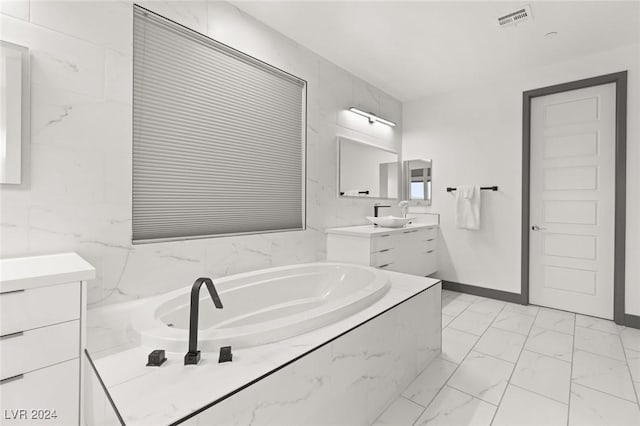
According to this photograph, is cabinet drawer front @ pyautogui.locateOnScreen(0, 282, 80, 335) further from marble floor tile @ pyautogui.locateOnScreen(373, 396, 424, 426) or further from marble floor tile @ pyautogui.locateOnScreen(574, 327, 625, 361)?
marble floor tile @ pyautogui.locateOnScreen(574, 327, 625, 361)

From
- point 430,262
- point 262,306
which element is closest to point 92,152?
point 262,306

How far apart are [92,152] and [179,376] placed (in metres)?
1.27

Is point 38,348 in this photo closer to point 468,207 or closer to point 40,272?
point 40,272

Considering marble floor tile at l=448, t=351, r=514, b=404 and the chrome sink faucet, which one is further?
marble floor tile at l=448, t=351, r=514, b=404

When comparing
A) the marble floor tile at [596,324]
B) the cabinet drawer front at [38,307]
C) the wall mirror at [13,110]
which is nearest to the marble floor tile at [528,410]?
the marble floor tile at [596,324]

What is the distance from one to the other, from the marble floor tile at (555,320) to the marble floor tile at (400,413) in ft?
6.27

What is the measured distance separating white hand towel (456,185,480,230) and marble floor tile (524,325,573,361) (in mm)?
1259

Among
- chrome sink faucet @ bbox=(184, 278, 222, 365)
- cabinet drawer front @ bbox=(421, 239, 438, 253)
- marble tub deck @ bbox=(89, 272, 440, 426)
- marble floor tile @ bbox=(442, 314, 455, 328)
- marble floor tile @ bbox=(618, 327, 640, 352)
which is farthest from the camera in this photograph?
cabinet drawer front @ bbox=(421, 239, 438, 253)

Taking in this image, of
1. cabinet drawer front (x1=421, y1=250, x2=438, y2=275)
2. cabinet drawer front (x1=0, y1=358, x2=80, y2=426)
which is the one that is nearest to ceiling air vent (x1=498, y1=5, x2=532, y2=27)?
cabinet drawer front (x1=421, y1=250, x2=438, y2=275)

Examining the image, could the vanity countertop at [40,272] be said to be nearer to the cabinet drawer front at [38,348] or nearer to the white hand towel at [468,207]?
the cabinet drawer front at [38,348]

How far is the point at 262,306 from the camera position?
220 cm

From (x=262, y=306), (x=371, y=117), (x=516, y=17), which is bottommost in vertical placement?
(x=262, y=306)

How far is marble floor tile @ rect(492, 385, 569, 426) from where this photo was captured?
5.03 ft

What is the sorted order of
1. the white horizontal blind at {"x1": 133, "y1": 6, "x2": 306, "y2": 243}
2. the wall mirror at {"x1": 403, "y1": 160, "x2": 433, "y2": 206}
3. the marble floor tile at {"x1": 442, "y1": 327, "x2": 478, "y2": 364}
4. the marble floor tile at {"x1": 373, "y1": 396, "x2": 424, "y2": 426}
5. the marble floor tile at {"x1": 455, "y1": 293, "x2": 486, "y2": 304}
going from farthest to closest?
the wall mirror at {"x1": 403, "y1": 160, "x2": 433, "y2": 206} → the marble floor tile at {"x1": 455, "y1": 293, "x2": 486, "y2": 304} → the marble floor tile at {"x1": 442, "y1": 327, "x2": 478, "y2": 364} → the white horizontal blind at {"x1": 133, "y1": 6, "x2": 306, "y2": 243} → the marble floor tile at {"x1": 373, "y1": 396, "x2": 424, "y2": 426}
